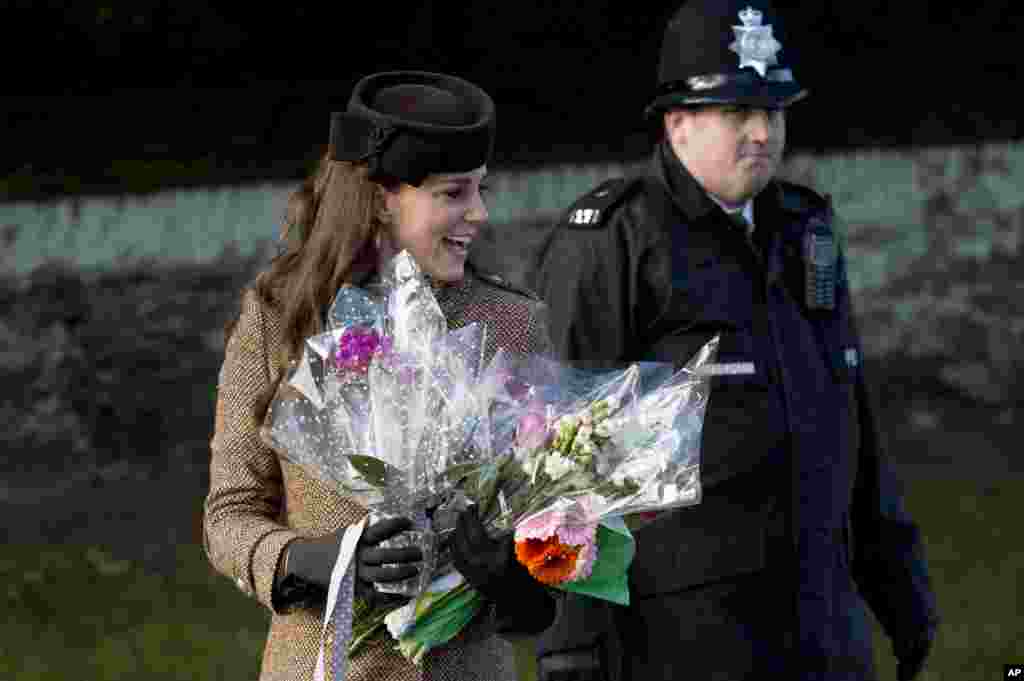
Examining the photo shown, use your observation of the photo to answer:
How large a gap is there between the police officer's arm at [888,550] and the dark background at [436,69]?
5.08m

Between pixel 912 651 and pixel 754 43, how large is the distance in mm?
1336

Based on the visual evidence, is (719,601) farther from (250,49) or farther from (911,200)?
(250,49)

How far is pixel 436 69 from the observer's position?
10.4 m

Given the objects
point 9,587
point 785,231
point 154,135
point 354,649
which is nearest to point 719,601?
point 785,231

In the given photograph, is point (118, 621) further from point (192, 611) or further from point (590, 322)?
point (590, 322)

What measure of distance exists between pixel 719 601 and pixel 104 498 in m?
4.47

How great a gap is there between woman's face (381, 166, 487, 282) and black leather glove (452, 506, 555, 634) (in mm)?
443

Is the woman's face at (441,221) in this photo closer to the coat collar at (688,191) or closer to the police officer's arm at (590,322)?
the police officer's arm at (590,322)

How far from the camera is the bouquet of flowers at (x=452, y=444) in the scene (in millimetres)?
3225

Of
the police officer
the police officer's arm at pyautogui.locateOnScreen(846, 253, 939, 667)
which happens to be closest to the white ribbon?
the police officer

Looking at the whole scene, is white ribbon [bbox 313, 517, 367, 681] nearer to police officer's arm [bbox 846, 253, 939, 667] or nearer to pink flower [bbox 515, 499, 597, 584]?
pink flower [bbox 515, 499, 597, 584]

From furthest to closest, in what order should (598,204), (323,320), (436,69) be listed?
(436,69)
(598,204)
(323,320)

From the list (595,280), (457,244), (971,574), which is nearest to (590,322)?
(595,280)

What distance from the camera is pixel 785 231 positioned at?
4758 millimetres
